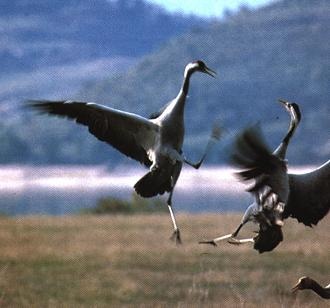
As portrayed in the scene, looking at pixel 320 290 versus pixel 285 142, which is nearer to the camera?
pixel 285 142

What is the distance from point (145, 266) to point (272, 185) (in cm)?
1004

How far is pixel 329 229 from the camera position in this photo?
22.1 metres

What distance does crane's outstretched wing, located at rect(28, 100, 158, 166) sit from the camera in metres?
7.86

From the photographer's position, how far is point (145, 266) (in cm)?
1708

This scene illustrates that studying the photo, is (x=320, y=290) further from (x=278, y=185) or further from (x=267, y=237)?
(x=278, y=185)

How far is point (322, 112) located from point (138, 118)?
247ft

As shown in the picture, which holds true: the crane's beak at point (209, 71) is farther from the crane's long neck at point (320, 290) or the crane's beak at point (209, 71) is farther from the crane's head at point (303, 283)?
the crane's long neck at point (320, 290)

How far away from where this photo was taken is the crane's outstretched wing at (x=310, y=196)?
Result: 7715 mm

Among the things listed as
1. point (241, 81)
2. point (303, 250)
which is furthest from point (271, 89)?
point (303, 250)

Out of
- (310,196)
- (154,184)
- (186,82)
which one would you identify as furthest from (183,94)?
(310,196)

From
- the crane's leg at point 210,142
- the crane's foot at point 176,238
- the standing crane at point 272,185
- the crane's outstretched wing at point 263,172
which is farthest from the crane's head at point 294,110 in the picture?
the crane's foot at point 176,238

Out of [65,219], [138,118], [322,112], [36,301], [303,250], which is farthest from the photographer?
[322,112]

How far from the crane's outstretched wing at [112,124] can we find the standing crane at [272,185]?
2.98ft

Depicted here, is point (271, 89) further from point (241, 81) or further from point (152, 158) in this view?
point (152, 158)
